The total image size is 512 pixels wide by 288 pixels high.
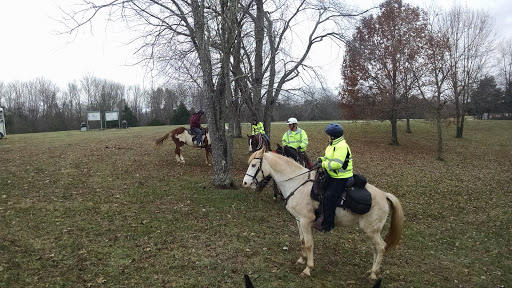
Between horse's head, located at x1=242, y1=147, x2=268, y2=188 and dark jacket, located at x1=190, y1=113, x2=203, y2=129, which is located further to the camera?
dark jacket, located at x1=190, y1=113, x2=203, y2=129

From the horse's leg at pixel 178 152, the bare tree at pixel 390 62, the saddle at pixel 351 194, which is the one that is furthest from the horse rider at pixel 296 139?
the bare tree at pixel 390 62

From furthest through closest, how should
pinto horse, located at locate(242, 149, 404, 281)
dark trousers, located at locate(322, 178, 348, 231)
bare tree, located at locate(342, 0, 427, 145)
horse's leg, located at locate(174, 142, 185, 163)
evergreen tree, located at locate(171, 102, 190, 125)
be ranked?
evergreen tree, located at locate(171, 102, 190, 125), bare tree, located at locate(342, 0, 427, 145), horse's leg, located at locate(174, 142, 185, 163), pinto horse, located at locate(242, 149, 404, 281), dark trousers, located at locate(322, 178, 348, 231)

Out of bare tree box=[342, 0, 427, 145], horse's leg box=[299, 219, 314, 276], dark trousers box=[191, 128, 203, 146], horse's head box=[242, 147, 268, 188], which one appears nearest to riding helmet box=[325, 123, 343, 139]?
horse's head box=[242, 147, 268, 188]

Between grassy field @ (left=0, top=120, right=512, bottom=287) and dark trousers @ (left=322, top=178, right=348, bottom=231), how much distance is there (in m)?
1.17

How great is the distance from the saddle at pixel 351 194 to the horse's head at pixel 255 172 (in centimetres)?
114

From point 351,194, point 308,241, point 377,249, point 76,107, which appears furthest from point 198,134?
point 76,107

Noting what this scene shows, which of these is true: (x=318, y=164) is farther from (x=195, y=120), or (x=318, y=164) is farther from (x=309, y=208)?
(x=195, y=120)

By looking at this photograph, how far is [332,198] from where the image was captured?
5.64 meters

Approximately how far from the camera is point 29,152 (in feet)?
49.3

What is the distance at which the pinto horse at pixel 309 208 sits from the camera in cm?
578

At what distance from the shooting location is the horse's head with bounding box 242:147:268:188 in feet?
20.9

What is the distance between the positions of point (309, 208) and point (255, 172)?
1302 mm

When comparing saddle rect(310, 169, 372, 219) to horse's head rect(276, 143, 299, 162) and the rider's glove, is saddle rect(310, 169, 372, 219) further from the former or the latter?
horse's head rect(276, 143, 299, 162)

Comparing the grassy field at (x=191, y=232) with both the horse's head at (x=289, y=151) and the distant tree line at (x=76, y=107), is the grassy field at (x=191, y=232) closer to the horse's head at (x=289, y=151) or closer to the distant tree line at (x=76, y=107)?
the horse's head at (x=289, y=151)
